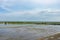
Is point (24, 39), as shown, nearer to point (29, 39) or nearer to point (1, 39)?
point (29, 39)

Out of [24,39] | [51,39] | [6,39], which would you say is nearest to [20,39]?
[24,39]

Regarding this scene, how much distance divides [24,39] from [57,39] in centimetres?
408

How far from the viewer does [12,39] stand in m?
16.9

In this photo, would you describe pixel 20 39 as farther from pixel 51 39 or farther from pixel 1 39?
pixel 51 39

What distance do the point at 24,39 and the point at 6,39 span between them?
2.26m

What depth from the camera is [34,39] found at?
56.1ft

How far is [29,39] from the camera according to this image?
16.9m

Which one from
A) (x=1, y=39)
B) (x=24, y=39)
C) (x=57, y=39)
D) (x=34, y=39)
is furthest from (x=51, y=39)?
(x=1, y=39)

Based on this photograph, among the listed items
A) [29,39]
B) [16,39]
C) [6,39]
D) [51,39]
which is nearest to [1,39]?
[6,39]

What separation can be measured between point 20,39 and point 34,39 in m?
1.77

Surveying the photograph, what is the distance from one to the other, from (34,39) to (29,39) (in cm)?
66

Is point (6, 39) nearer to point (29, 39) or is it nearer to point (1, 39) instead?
point (1, 39)

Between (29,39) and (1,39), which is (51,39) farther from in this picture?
(1,39)

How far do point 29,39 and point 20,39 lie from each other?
113cm
